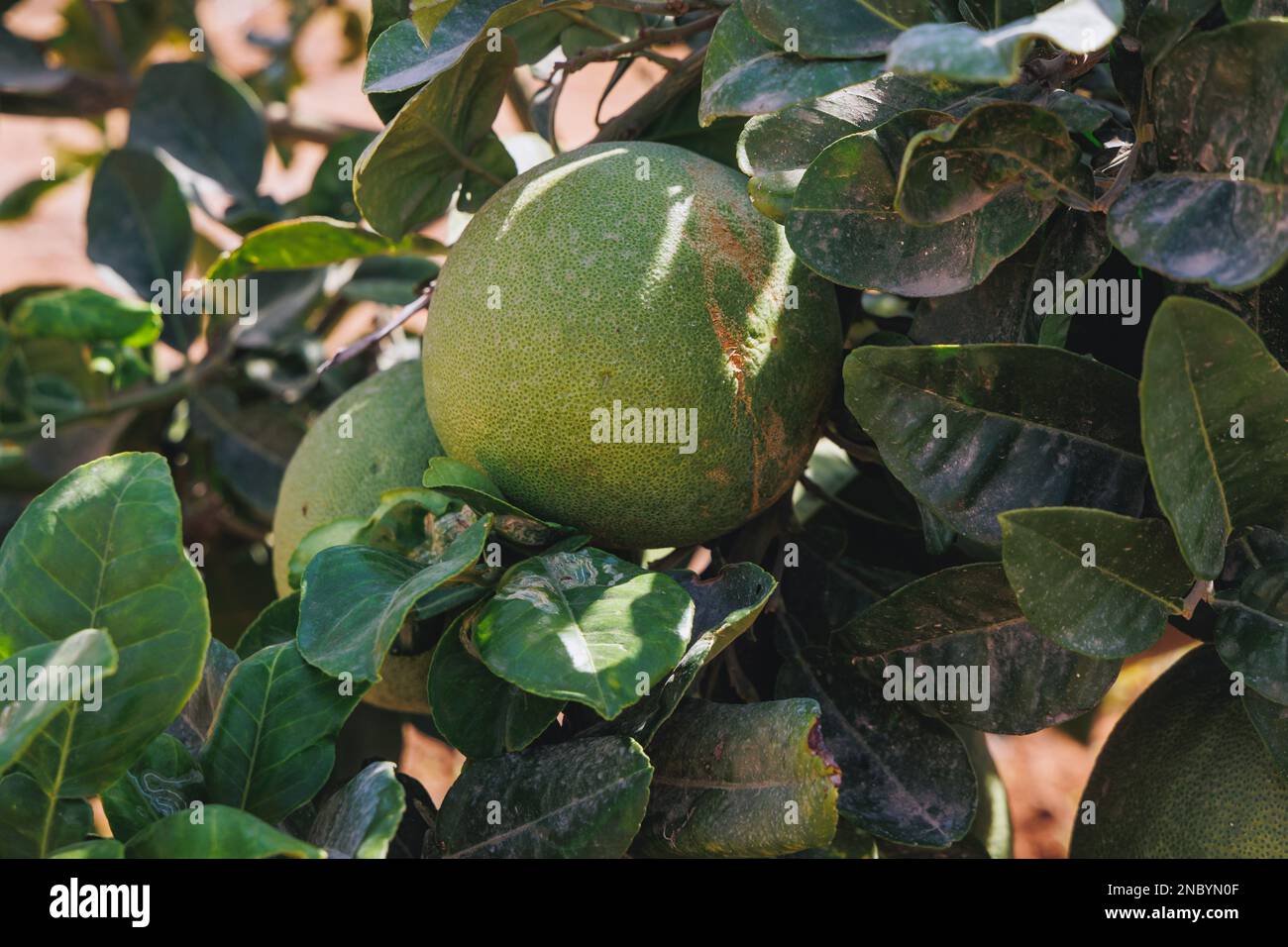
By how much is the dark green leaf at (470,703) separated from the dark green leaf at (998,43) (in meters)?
0.41

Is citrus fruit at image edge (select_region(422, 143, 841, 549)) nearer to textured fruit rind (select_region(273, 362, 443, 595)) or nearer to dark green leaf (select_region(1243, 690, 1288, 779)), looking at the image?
textured fruit rind (select_region(273, 362, 443, 595))

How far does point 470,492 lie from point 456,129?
292 millimetres

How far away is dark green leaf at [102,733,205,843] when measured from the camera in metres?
0.71

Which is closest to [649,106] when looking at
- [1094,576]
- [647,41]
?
[647,41]

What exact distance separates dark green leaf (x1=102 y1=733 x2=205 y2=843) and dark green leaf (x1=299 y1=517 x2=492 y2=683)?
0.37ft

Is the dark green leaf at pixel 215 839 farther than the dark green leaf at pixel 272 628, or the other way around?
the dark green leaf at pixel 272 628

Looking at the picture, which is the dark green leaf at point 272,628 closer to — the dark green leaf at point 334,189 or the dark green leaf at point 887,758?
the dark green leaf at point 887,758

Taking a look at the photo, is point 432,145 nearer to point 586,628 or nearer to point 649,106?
point 649,106

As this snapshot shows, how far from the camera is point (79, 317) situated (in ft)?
4.04

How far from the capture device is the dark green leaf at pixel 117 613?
0.68 m

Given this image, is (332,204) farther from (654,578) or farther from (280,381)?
(654,578)

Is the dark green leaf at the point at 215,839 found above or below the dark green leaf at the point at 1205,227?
below

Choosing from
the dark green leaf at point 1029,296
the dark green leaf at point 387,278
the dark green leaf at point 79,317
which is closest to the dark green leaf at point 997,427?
the dark green leaf at point 1029,296
